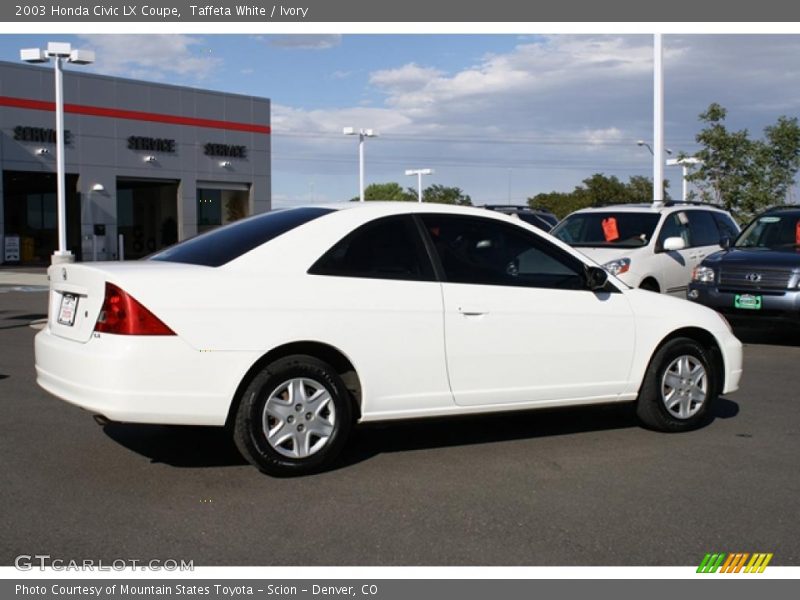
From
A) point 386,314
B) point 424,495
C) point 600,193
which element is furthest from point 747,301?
point 600,193

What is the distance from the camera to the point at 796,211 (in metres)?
12.9

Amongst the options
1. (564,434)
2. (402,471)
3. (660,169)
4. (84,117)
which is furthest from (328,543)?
(84,117)

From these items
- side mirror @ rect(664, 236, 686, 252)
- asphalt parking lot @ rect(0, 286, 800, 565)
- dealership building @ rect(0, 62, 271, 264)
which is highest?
dealership building @ rect(0, 62, 271, 264)

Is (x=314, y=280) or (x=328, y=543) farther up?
(x=314, y=280)

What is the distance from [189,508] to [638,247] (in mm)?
9338

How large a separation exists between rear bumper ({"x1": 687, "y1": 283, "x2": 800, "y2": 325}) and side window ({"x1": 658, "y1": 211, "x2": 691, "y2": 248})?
113cm

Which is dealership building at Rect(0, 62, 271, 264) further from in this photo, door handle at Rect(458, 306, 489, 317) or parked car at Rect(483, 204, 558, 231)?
door handle at Rect(458, 306, 489, 317)

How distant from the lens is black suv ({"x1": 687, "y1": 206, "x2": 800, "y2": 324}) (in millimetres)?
11336

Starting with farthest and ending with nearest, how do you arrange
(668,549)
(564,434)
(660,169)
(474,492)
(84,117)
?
(84,117) → (660,169) → (564,434) → (474,492) → (668,549)

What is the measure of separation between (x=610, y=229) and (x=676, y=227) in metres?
1.01

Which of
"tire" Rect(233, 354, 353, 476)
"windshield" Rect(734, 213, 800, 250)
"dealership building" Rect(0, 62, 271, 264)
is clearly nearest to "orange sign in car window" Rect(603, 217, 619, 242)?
"windshield" Rect(734, 213, 800, 250)

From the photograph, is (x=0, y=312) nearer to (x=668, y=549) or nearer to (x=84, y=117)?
(x=668, y=549)

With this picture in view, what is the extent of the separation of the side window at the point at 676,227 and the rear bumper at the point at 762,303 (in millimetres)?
1127

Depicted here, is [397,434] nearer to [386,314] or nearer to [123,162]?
[386,314]
